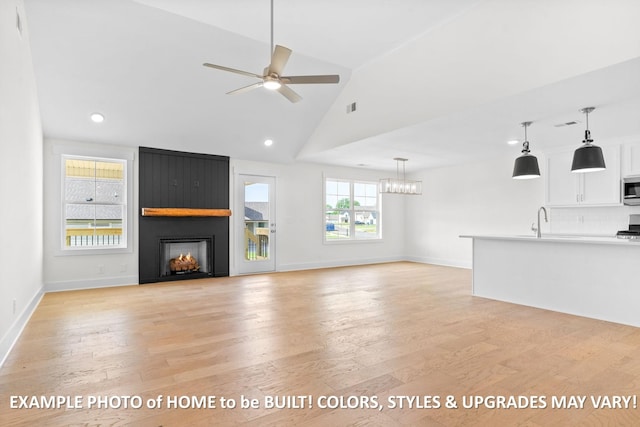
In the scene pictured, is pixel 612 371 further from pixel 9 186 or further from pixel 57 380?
pixel 9 186

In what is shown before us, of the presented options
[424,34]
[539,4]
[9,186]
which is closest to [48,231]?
[9,186]

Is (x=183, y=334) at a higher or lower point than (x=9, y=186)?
lower

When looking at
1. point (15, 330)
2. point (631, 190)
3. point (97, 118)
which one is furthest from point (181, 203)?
point (631, 190)

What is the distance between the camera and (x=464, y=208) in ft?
27.9

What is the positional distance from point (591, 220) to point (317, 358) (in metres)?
5.98

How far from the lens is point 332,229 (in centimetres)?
883

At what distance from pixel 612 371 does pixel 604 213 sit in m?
4.54

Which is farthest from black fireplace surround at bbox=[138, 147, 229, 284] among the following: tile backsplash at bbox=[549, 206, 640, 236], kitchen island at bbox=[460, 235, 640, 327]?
tile backsplash at bbox=[549, 206, 640, 236]

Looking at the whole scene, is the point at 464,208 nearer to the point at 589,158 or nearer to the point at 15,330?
the point at 589,158

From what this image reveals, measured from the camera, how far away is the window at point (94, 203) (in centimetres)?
592

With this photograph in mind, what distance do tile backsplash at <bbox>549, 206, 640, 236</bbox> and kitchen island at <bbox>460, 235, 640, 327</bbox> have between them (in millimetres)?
2259

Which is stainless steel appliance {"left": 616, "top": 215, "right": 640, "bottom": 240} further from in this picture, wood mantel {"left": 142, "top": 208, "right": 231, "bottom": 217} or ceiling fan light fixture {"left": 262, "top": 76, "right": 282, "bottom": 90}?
wood mantel {"left": 142, "top": 208, "right": 231, "bottom": 217}

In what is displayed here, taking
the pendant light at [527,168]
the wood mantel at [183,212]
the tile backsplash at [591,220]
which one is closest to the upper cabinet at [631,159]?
the tile backsplash at [591,220]

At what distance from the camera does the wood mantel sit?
6281mm
